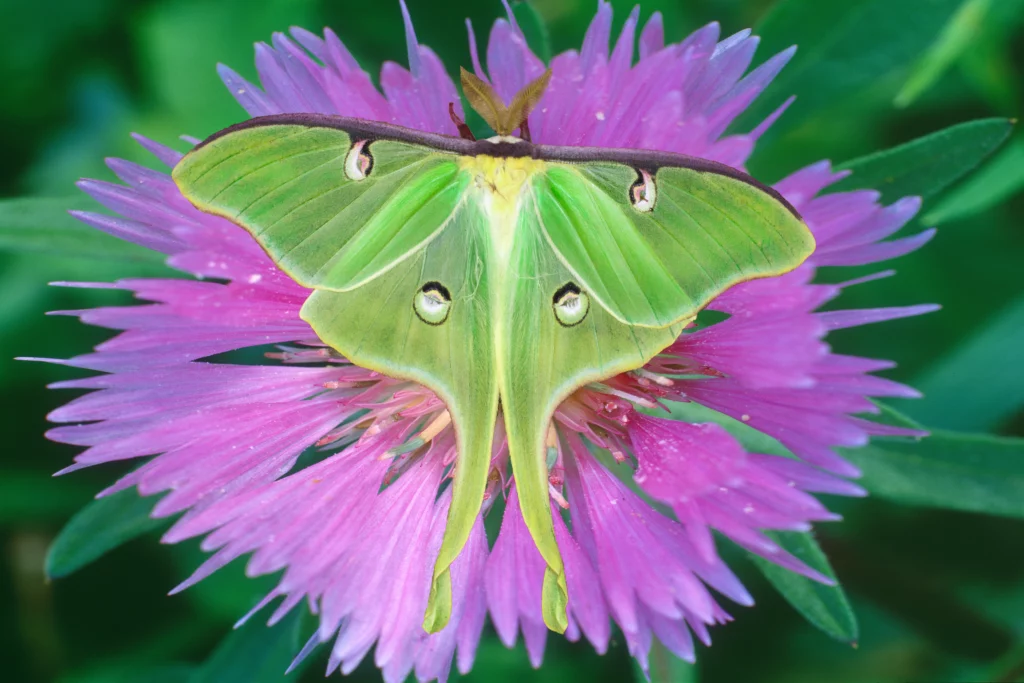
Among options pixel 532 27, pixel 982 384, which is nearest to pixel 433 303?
pixel 532 27

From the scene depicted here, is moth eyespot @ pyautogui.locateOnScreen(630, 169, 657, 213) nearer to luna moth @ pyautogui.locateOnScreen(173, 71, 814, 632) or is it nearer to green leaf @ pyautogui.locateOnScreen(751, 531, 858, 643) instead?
luna moth @ pyautogui.locateOnScreen(173, 71, 814, 632)

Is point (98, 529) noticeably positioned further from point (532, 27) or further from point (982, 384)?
point (982, 384)

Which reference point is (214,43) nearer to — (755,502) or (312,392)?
(312,392)

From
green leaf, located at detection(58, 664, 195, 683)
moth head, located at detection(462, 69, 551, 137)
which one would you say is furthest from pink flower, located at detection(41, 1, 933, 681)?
green leaf, located at detection(58, 664, 195, 683)

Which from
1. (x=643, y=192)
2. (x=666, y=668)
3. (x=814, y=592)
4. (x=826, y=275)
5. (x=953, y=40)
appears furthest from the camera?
(x=826, y=275)

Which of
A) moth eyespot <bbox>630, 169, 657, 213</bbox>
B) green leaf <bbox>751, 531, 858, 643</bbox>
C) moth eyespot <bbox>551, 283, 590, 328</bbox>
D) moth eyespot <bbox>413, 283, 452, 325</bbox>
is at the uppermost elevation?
moth eyespot <bbox>630, 169, 657, 213</bbox>

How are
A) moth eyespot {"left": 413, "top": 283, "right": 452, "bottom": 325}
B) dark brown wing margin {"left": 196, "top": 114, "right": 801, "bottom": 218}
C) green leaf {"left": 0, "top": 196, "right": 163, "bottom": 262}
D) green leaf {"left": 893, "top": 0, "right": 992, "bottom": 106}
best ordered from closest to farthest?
1. dark brown wing margin {"left": 196, "top": 114, "right": 801, "bottom": 218}
2. moth eyespot {"left": 413, "top": 283, "right": 452, "bottom": 325}
3. green leaf {"left": 0, "top": 196, "right": 163, "bottom": 262}
4. green leaf {"left": 893, "top": 0, "right": 992, "bottom": 106}

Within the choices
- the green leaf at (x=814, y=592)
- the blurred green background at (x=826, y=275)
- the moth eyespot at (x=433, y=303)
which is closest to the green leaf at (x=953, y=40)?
the blurred green background at (x=826, y=275)
